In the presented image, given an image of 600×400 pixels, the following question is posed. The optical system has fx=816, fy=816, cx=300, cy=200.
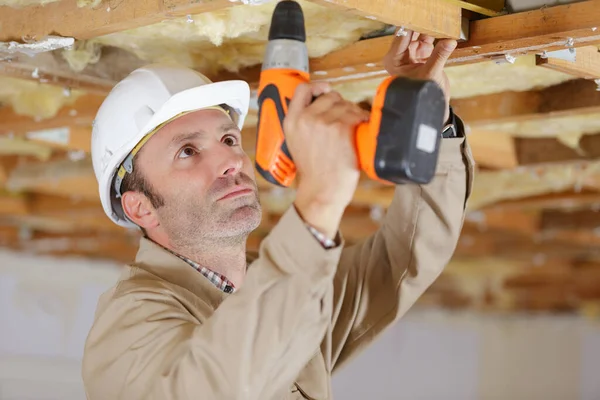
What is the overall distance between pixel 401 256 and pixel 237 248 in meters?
0.36

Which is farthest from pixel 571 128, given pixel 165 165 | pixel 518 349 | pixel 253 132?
pixel 518 349

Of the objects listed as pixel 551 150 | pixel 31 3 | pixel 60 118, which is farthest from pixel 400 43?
pixel 551 150

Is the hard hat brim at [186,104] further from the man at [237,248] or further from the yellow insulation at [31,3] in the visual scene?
the yellow insulation at [31,3]

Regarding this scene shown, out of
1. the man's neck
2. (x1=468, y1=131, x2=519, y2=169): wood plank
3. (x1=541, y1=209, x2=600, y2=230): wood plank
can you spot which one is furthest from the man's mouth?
(x1=541, y1=209, x2=600, y2=230): wood plank

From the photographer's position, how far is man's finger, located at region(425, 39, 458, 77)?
1.56 metres

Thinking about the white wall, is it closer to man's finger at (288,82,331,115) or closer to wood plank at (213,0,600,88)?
wood plank at (213,0,600,88)

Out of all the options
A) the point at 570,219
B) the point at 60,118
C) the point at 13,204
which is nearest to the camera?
the point at 60,118

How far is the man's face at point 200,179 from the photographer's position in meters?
1.67

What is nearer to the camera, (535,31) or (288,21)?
(288,21)

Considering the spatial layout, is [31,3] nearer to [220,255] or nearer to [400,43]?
[220,255]

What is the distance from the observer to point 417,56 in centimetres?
163

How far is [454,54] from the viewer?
1721 millimetres

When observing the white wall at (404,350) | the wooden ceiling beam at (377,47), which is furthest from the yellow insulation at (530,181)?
the white wall at (404,350)

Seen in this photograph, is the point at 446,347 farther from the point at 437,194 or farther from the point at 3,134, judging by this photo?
the point at 437,194
